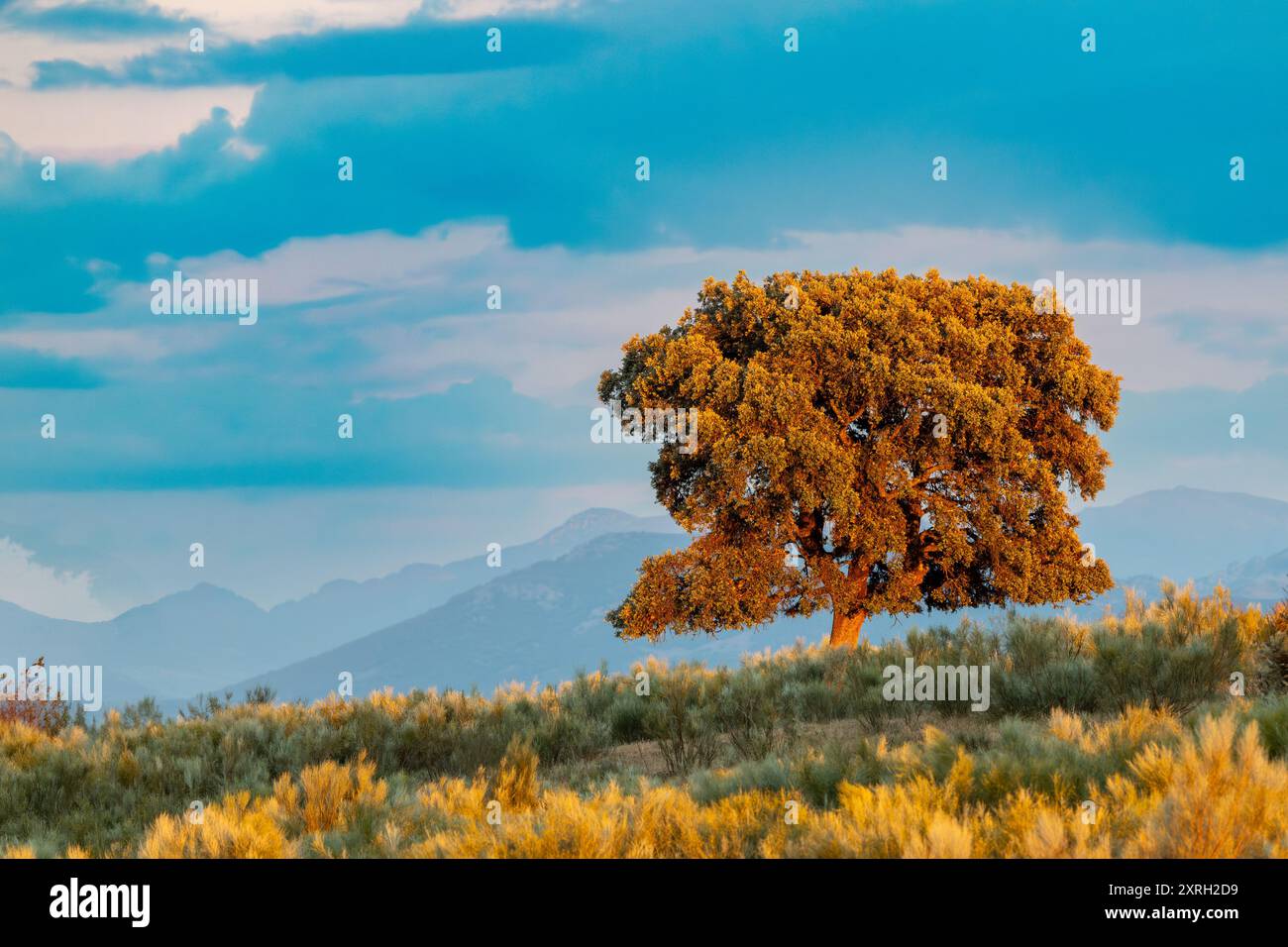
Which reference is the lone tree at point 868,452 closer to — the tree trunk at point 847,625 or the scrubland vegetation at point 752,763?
the tree trunk at point 847,625

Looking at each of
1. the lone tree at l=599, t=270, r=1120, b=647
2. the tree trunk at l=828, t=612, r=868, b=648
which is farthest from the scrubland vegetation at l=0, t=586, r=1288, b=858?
the tree trunk at l=828, t=612, r=868, b=648

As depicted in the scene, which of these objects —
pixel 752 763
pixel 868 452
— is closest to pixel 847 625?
pixel 868 452

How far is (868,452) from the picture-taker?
2806 centimetres

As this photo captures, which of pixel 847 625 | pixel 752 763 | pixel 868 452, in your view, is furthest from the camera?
pixel 847 625

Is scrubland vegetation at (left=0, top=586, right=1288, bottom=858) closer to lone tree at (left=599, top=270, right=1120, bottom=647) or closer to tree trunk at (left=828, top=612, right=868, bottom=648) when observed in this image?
lone tree at (left=599, top=270, right=1120, bottom=647)

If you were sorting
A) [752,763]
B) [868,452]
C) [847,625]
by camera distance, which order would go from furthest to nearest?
[847,625] < [868,452] < [752,763]

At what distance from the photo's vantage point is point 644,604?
2884cm

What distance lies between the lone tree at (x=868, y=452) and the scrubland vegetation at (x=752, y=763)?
870 cm

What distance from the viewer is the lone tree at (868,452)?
27172 mm

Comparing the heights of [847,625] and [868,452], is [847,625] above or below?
below

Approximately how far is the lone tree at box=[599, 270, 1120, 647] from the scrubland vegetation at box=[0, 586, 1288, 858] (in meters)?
8.70

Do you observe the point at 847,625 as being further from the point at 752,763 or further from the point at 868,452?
the point at 752,763

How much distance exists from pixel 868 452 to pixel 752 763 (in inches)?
783

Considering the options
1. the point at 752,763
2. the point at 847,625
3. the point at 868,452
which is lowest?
the point at 847,625
